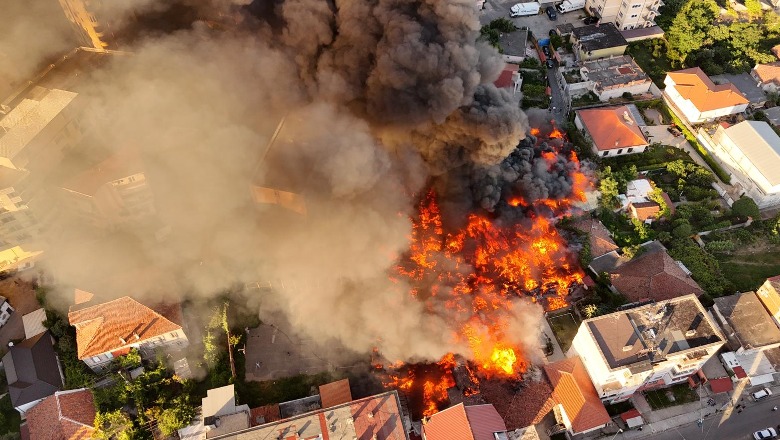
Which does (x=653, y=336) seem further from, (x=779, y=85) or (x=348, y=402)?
(x=779, y=85)

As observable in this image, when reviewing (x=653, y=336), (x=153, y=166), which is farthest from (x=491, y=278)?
(x=153, y=166)

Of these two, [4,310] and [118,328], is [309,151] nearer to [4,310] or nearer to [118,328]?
[118,328]

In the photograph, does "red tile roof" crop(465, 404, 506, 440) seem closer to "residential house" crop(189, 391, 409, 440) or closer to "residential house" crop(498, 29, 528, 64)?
"residential house" crop(189, 391, 409, 440)

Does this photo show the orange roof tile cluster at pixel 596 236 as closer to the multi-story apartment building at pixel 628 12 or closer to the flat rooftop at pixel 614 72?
the flat rooftop at pixel 614 72

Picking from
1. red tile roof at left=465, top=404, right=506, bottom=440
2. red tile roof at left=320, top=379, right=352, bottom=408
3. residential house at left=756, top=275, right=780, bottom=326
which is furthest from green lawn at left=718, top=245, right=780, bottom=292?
red tile roof at left=320, top=379, right=352, bottom=408

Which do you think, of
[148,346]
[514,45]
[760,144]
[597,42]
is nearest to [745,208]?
[760,144]

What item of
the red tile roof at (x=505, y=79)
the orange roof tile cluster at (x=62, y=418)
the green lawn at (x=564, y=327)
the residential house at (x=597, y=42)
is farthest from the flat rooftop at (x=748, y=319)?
the orange roof tile cluster at (x=62, y=418)
